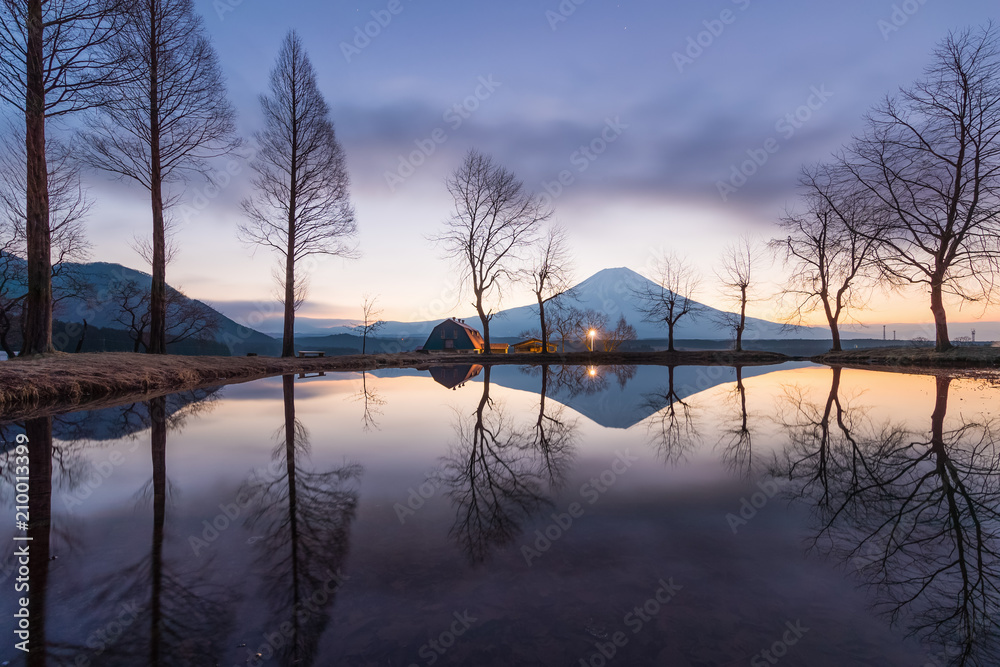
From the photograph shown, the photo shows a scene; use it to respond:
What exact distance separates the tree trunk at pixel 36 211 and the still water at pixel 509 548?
8.18 meters

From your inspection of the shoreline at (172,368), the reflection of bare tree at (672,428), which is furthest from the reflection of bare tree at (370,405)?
the shoreline at (172,368)

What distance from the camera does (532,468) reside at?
4723 millimetres

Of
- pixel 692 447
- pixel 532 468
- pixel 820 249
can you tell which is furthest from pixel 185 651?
pixel 820 249

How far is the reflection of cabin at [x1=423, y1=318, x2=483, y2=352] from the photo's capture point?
207ft

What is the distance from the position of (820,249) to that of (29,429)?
122 ft

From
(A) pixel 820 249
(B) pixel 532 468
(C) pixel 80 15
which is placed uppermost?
(C) pixel 80 15

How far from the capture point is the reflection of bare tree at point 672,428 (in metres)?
5.45

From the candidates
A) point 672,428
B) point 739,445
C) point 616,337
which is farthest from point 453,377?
point 616,337

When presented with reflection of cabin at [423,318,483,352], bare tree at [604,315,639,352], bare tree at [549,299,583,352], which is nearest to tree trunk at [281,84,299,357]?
bare tree at [549,299,583,352]

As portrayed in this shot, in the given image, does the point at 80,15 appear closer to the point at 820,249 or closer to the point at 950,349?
the point at 950,349

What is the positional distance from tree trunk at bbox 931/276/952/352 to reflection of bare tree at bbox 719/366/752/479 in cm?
1889

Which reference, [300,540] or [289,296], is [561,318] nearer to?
[289,296]

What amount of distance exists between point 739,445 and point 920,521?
2.56 meters

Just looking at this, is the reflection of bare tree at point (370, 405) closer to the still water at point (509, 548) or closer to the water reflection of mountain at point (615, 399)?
the still water at point (509, 548)
